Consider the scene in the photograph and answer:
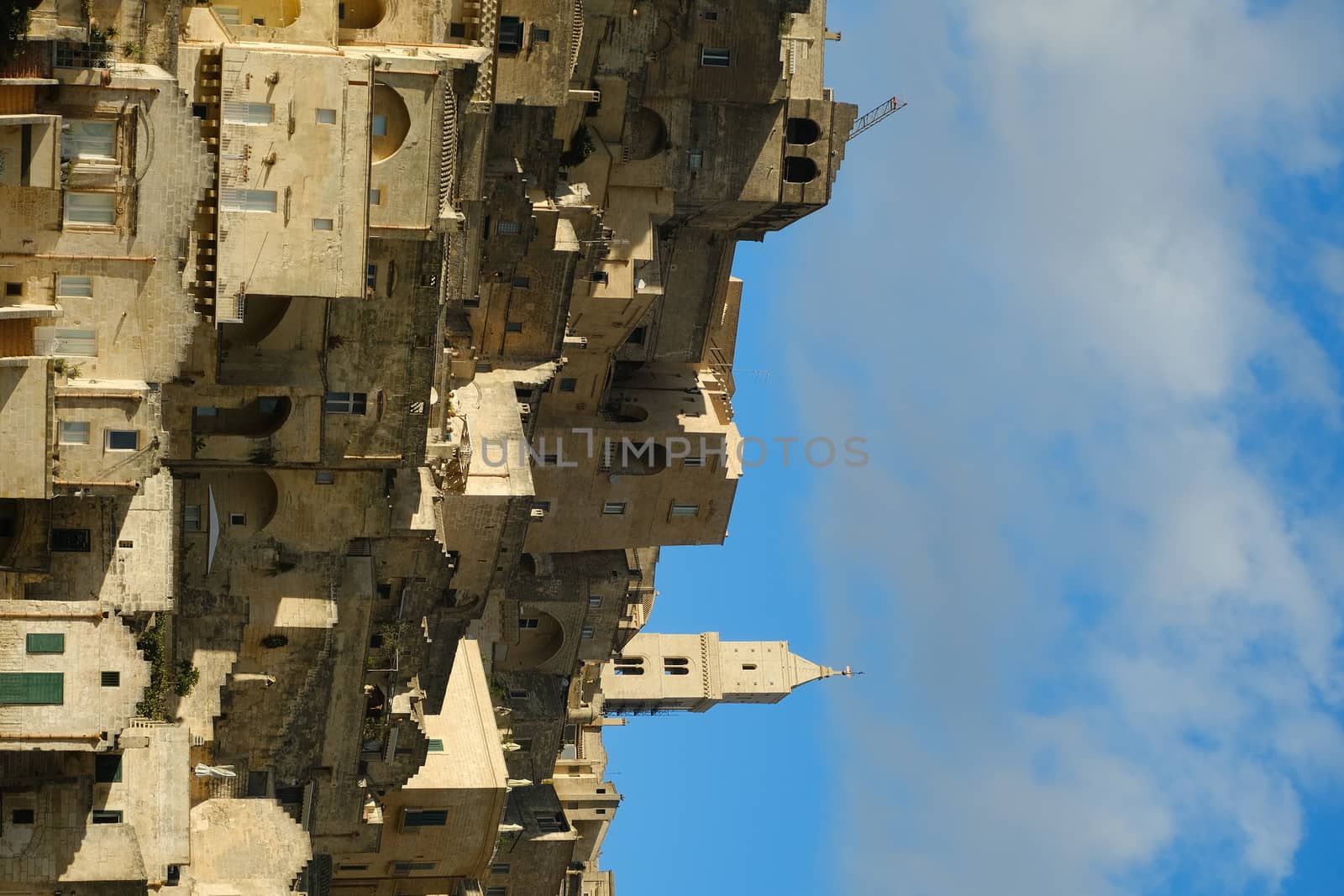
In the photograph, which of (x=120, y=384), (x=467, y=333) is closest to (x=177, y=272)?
(x=120, y=384)

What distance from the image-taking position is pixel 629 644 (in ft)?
345

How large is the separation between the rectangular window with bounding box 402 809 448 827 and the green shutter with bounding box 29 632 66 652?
22.8 m

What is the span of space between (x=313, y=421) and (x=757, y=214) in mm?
21022

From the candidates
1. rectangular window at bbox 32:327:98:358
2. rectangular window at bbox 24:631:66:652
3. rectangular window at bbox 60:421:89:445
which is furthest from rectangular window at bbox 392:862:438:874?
rectangular window at bbox 32:327:98:358

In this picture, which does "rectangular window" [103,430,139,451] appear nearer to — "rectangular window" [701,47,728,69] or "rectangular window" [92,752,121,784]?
"rectangular window" [92,752,121,784]

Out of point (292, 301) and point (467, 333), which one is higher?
point (467, 333)

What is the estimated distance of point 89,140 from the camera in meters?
53.8

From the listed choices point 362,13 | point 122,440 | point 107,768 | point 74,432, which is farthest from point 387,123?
point 107,768

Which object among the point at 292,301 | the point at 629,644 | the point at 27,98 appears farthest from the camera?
the point at 629,644

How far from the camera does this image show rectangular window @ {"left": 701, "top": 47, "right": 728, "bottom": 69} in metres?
74.4

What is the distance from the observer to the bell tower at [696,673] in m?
106

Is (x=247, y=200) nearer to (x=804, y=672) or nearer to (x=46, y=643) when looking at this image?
(x=46, y=643)

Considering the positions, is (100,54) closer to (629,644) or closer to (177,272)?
(177,272)

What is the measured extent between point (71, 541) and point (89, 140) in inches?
393
